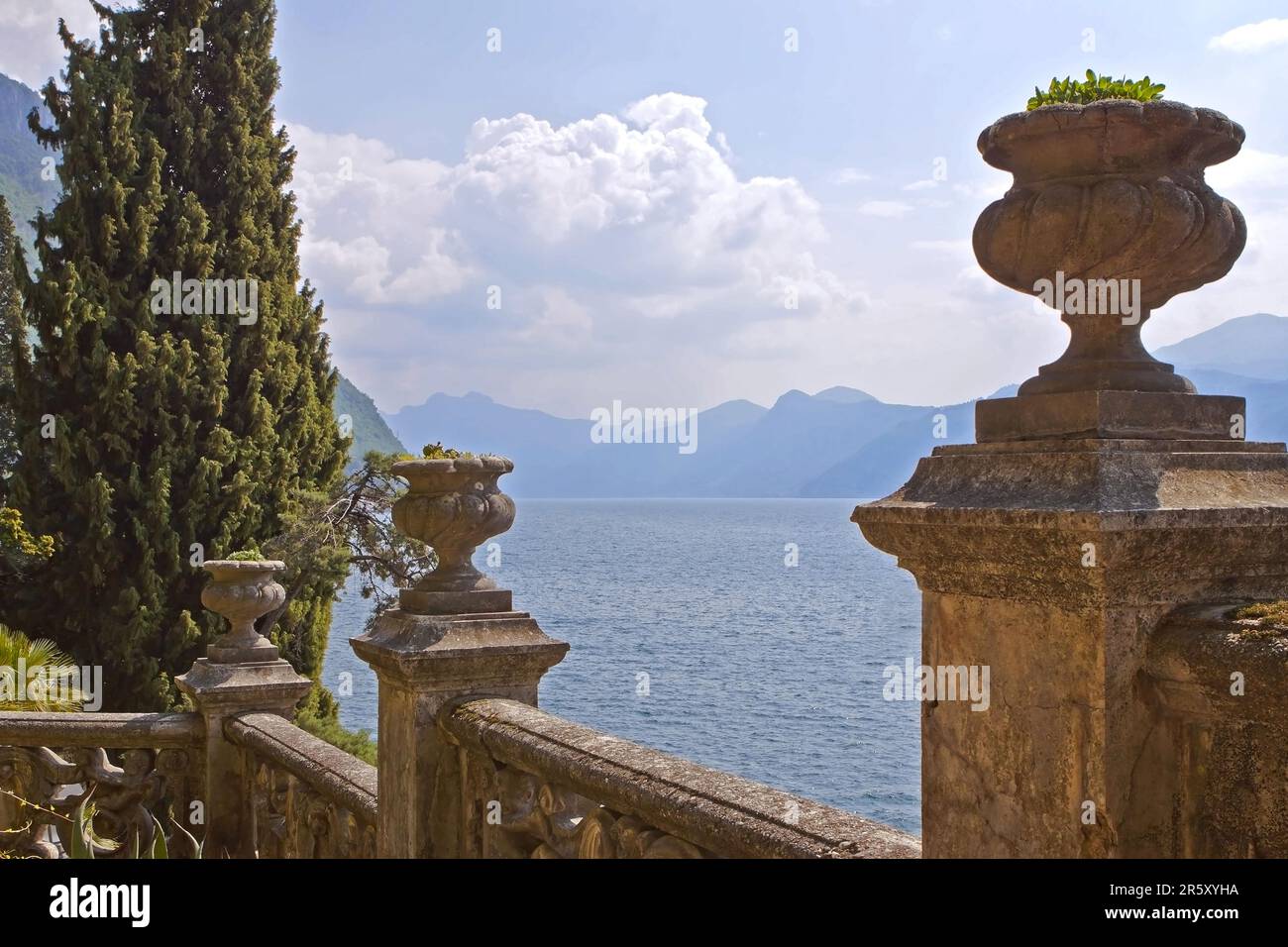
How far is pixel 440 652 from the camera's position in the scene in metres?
3.86

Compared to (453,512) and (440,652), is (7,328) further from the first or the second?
(440,652)

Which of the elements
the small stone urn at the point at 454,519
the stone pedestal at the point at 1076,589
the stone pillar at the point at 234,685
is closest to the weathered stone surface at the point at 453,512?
the small stone urn at the point at 454,519

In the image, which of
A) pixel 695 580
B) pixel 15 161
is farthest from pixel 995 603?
pixel 15 161

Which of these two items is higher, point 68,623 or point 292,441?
point 292,441

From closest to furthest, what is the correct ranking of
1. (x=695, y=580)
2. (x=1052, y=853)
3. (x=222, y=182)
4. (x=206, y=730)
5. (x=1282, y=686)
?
1. (x=1282, y=686)
2. (x=1052, y=853)
3. (x=206, y=730)
4. (x=222, y=182)
5. (x=695, y=580)

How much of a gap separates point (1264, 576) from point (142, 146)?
19.5 meters

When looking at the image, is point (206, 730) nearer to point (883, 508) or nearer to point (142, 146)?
point (883, 508)

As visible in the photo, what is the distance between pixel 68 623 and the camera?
57.6 ft

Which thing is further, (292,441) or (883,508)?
(292,441)

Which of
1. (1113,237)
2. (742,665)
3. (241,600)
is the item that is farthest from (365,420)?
(1113,237)

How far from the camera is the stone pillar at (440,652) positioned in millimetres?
3863

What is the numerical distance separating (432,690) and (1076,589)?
2.62 m

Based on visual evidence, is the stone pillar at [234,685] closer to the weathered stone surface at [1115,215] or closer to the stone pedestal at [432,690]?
the stone pedestal at [432,690]
